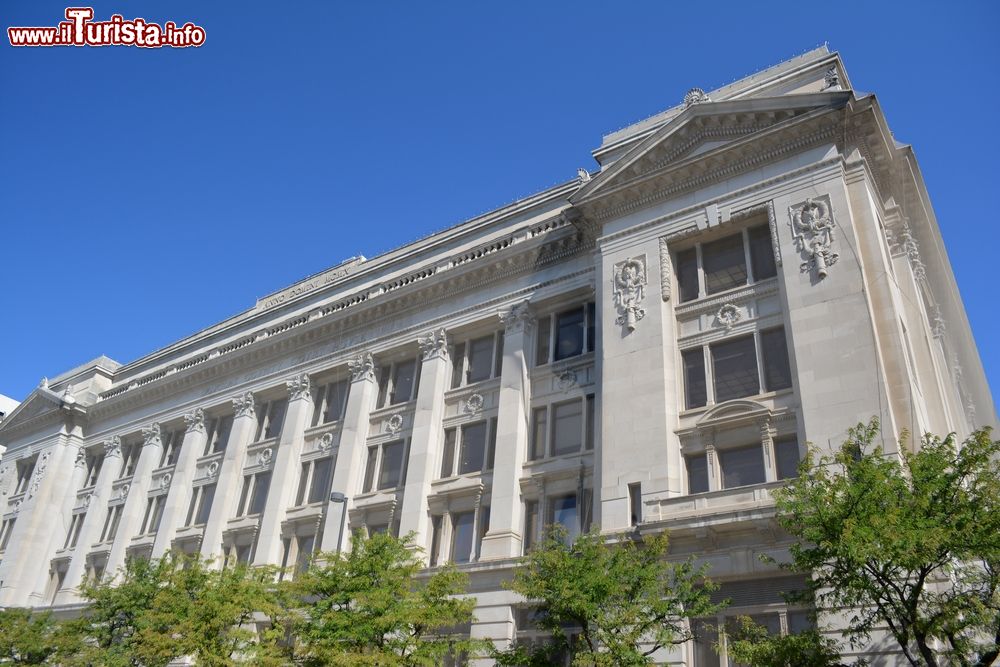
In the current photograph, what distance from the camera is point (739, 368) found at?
24484 millimetres

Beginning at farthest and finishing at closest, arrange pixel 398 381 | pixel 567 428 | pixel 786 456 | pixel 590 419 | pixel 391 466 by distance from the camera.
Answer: pixel 398 381 → pixel 391 466 → pixel 567 428 → pixel 590 419 → pixel 786 456

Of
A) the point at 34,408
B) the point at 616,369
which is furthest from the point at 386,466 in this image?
the point at 34,408

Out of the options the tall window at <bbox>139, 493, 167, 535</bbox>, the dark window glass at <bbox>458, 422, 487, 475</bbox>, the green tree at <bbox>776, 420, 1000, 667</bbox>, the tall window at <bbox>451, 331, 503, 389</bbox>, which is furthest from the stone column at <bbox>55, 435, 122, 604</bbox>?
the green tree at <bbox>776, 420, 1000, 667</bbox>

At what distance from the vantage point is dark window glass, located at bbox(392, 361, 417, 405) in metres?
34.7

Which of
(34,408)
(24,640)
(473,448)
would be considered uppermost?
(34,408)

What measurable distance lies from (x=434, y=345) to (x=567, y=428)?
8.20 meters

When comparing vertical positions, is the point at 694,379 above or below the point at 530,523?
above

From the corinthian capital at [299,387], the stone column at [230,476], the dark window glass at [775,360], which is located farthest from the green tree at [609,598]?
the stone column at [230,476]

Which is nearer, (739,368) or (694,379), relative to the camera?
(739,368)

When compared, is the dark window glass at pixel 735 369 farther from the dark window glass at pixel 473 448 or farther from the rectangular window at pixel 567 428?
the dark window glass at pixel 473 448

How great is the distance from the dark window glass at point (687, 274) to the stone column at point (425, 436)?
35.7ft

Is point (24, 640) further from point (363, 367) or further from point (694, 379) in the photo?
point (694, 379)

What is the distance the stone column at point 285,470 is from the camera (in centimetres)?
3350

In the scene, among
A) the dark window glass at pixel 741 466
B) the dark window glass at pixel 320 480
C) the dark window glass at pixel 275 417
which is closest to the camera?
the dark window glass at pixel 741 466
